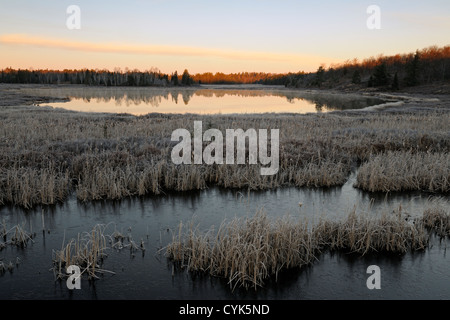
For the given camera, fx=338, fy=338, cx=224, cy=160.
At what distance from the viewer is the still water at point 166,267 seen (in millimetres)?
7242

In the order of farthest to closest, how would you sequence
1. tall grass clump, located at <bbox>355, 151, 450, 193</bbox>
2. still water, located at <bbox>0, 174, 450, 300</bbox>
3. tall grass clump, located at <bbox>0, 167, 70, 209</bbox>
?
tall grass clump, located at <bbox>355, 151, 450, 193</bbox>
tall grass clump, located at <bbox>0, 167, 70, 209</bbox>
still water, located at <bbox>0, 174, 450, 300</bbox>

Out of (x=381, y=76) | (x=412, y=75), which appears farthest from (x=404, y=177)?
(x=381, y=76)

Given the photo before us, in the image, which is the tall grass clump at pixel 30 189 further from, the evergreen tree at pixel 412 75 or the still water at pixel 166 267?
the evergreen tree at pixel 412 75

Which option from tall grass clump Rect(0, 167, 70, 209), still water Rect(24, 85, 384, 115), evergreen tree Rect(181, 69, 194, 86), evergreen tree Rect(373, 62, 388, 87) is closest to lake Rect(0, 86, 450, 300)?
tall grass clump Rect(0, 167, 70, 209)

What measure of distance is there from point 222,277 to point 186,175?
7088 millimetres

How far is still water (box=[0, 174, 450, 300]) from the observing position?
7.24 m

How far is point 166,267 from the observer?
8.17 metres

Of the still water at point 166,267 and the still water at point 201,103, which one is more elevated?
the still water at point 201,103

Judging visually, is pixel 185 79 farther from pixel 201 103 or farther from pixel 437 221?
pixel 437 221

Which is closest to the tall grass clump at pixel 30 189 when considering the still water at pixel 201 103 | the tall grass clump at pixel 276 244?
the tall grass clump at pixel 276 244

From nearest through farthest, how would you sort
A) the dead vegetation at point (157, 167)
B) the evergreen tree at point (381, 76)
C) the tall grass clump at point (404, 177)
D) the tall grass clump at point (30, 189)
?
1. the tall grass clump at point (30, 189)
2. the dead vegetation at point (157, 167)
3. the tall grass clump at point (404, 177)
4. the evergreen tree at point (381, 76)

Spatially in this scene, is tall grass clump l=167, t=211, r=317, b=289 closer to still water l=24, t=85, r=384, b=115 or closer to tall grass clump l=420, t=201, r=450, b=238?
tall grass clump l=420, t=201, r=450, b=238
